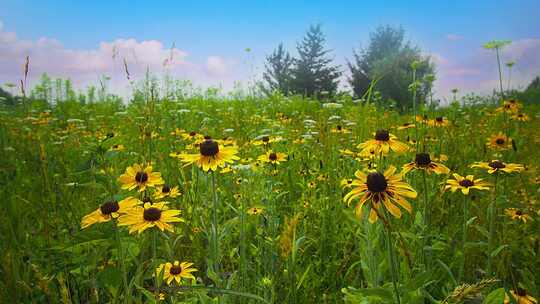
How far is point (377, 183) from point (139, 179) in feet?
3.02

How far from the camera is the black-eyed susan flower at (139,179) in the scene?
1402 mm

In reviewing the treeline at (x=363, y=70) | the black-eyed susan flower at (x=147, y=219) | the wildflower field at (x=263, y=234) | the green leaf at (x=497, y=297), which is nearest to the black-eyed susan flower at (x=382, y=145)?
the wildflower field at (x=263, y=234)

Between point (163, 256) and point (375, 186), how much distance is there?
1229mm

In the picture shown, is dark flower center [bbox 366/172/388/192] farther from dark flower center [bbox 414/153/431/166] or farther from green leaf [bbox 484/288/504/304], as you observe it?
dark flower center [bbox 414/153/431/166]

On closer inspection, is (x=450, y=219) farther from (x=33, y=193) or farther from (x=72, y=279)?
(x=33, y=193)

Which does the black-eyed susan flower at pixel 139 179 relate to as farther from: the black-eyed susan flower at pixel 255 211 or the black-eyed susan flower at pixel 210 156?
the black-eyed susan flower at pixel 255 211

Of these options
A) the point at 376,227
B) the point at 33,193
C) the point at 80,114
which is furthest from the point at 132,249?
the point at 80,114

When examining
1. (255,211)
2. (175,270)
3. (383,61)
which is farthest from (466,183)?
(383,61)

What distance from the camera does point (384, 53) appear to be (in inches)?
912

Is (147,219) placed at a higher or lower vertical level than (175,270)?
higher

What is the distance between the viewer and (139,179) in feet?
4.61

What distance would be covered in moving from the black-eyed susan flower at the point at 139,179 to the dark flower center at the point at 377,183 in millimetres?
840

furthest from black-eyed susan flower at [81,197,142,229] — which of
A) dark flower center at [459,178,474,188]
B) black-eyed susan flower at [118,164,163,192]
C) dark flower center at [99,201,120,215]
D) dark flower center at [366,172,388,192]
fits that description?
dark flower center at [459,178,474,188]

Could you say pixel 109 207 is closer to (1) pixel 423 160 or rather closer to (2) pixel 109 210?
(2) pixel 109 210
